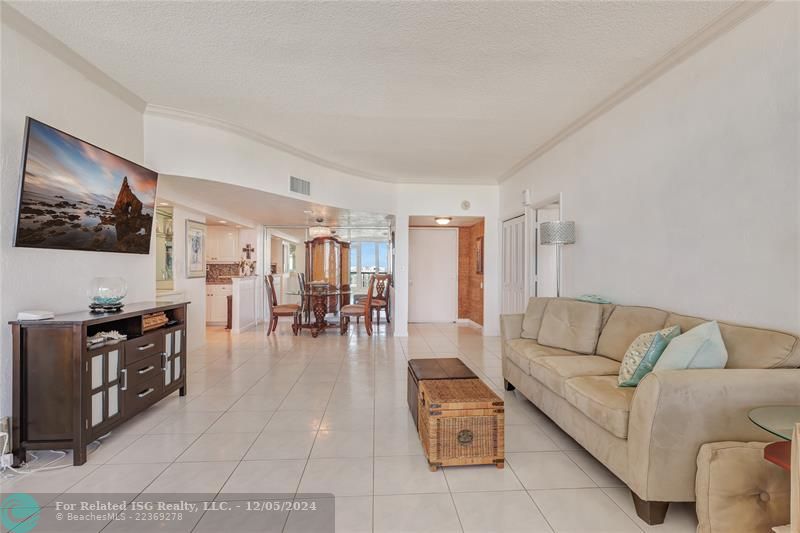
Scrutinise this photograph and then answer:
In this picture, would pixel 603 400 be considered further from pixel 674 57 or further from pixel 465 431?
pixel 674 57

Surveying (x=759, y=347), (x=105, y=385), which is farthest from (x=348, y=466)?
(x=759, y=347)

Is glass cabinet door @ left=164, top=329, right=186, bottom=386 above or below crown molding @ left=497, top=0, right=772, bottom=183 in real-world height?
below

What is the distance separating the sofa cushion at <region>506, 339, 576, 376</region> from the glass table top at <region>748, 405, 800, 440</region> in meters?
1.60

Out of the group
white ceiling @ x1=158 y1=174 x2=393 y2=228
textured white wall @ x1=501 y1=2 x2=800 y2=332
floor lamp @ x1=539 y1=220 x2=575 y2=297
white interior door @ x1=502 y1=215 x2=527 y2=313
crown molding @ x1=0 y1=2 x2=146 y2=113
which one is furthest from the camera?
white interior door @ x1=502 y1=215 x2=527 y2=313

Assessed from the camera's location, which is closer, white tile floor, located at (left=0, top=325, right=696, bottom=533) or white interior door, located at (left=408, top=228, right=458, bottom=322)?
white tile floor, located at (left=0, top=325, right=696, bottom=533)

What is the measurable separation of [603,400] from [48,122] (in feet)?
13.2

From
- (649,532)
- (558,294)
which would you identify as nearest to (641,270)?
(558,294)

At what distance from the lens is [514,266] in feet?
20.3

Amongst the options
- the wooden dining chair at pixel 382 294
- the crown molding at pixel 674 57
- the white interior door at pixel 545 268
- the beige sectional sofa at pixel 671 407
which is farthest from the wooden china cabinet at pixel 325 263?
the beige sectional sofa at pixel 671 407

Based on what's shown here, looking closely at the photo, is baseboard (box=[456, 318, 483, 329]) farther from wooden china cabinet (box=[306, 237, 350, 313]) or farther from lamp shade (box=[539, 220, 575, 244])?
lamp shade (box=[539, 220, 575, 244])

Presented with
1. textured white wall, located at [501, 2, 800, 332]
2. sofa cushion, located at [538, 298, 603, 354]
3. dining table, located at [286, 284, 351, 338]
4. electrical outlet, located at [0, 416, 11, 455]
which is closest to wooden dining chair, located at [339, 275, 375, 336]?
dining table, located at [286, 284, 351, 338]

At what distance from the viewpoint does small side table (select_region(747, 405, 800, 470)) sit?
140 centimetres

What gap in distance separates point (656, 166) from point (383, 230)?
5986 mm

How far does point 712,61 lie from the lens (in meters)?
2.54
